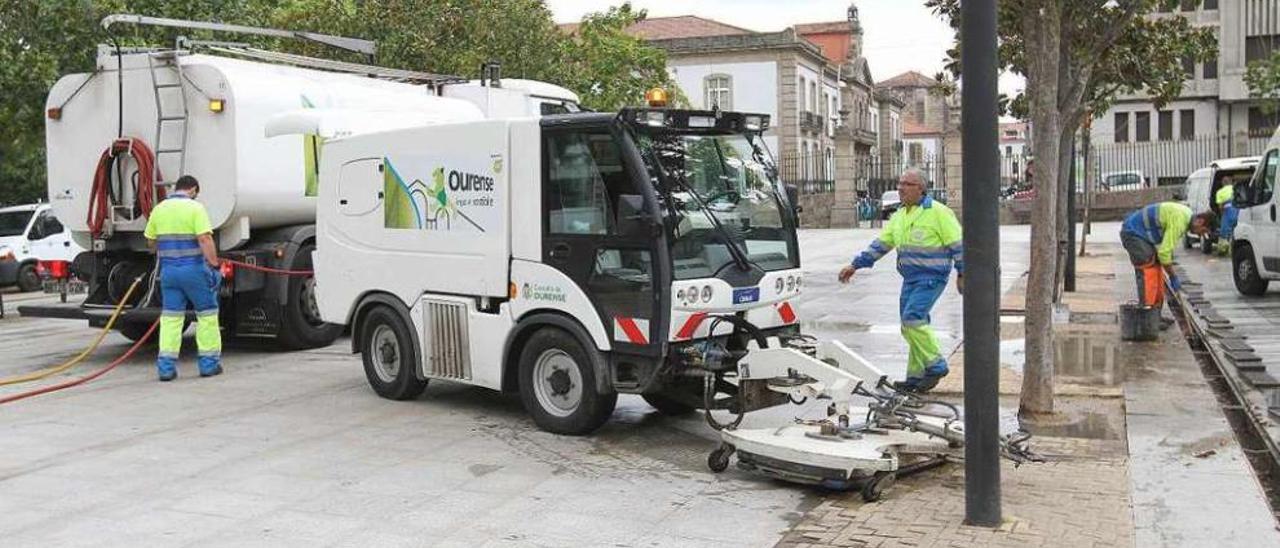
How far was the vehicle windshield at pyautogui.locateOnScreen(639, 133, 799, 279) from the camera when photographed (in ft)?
25.1

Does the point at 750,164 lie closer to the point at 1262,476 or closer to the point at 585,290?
the point at 585,290

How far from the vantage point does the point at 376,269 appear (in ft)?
30.9

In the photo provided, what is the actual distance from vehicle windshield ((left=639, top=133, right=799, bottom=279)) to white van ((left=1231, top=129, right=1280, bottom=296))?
1006 centimetres

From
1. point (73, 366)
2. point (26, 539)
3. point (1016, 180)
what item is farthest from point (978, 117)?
point (1016, 180)

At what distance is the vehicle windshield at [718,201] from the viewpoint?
25.1 ft

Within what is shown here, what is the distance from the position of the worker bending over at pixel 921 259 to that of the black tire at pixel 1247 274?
9.62m

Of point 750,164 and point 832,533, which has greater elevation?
point 750,164

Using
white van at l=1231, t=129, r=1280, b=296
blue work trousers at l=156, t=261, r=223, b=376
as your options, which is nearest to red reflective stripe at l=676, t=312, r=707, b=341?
blue work trousers at l=156, t=261, r=223, b=376

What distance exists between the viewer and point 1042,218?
8.35 meters

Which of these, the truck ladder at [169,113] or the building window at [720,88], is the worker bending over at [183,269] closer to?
the truck ladder at [169,113]

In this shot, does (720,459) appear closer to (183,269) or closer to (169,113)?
(183,269)

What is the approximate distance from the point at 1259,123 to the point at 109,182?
51589 mm

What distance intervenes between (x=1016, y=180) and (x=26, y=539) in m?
50.3

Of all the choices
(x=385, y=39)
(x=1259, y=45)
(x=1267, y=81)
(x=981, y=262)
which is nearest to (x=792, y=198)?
(x=981, y=262)
